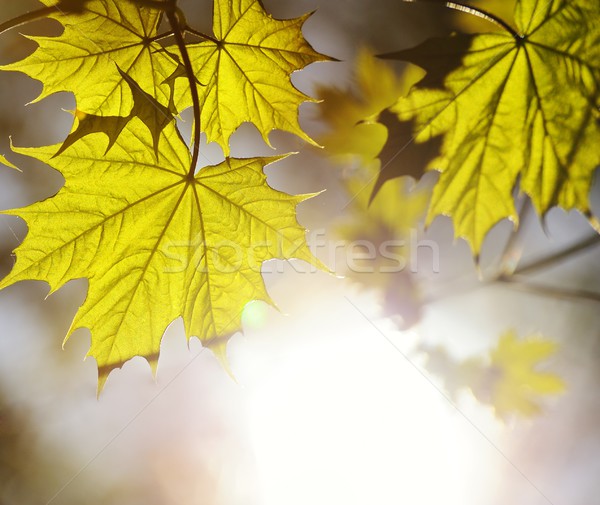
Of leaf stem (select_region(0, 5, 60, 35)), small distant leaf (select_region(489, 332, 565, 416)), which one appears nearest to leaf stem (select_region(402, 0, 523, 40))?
leaf stem (select_region(0, 5, 60, 35))

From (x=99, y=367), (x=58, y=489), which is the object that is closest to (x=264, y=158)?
(x=99, y=367)

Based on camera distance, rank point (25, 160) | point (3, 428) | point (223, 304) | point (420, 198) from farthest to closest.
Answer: point (3, 428)
point (25, 160)
point (420, 198)
point (223, 304)

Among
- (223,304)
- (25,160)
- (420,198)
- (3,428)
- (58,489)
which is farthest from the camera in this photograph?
(58,489)

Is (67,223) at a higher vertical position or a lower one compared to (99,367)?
A: higher

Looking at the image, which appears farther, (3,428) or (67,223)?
(3,428)

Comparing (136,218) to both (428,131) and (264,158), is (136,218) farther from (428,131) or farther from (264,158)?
(428,131)

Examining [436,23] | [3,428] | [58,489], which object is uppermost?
[436,23]

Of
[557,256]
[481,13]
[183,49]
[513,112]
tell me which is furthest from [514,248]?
[183,49]
